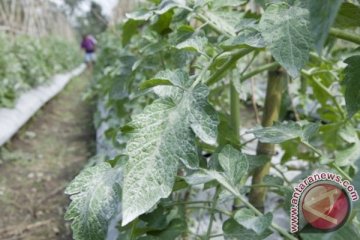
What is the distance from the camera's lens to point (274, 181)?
0.69 m

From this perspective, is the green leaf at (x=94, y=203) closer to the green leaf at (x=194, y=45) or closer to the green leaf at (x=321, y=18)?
the green leaf at (x=194, y=45)

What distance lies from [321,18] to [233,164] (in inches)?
10.9

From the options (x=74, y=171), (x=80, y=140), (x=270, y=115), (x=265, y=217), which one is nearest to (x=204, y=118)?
(x=265, y=217)

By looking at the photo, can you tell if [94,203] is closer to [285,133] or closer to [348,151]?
[285,133]

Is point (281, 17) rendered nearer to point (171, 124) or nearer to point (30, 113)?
point (171, 124)

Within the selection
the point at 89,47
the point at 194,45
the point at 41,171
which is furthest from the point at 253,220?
the point at 89,47

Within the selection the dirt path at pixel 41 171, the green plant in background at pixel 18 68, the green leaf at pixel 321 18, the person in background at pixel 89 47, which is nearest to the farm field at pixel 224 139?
the green leaf at pixel 321 18

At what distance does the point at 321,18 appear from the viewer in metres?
0.32

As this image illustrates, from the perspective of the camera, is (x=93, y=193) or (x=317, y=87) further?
(x=317, y=87)

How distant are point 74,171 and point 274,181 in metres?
2.41

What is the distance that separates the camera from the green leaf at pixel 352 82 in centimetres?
49

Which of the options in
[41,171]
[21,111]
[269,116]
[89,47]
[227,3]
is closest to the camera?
[227,3]

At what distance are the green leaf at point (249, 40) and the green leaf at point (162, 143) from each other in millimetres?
68

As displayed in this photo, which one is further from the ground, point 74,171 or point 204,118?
point 204,118
